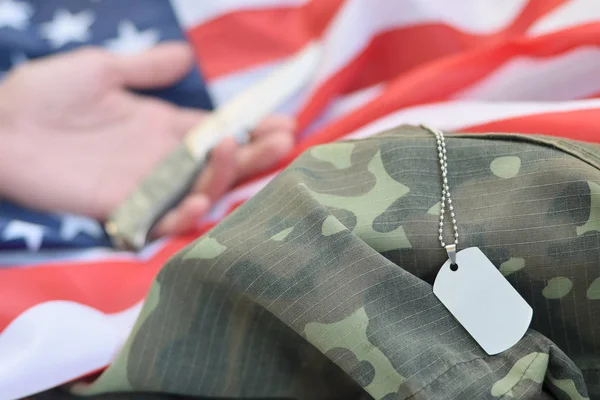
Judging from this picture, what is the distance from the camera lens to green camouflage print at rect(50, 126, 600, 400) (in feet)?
1.30

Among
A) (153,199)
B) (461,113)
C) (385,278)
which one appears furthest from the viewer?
(153,199)

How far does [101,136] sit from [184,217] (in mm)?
212

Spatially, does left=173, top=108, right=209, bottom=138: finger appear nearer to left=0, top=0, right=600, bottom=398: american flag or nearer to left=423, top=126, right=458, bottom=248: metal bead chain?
left=0, top=0, right=600, bottom=398: american flag

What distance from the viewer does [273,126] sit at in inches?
27.9

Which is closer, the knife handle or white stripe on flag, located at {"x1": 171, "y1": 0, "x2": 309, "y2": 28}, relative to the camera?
the knife handle

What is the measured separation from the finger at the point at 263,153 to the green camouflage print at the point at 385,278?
185 mm

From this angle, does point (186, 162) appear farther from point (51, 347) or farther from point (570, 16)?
point (570, 16)

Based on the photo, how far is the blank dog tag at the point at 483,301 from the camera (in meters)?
0.40

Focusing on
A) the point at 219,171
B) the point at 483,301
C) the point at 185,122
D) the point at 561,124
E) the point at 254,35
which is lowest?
the point at 483,301

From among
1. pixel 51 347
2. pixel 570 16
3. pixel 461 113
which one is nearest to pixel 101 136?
pixel 51 347

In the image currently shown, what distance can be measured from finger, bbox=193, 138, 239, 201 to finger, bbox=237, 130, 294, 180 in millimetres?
17

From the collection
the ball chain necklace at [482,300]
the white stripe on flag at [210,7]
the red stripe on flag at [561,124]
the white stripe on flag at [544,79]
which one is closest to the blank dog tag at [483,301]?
the ball chain necklace at [482,300]

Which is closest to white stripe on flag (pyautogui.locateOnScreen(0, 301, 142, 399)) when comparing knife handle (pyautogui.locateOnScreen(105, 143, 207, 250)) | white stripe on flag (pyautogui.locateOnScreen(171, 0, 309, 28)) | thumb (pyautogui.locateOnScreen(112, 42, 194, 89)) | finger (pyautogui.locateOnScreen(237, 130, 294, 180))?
knife handle (pyautogui.locateOnScreen(105, 143, 207, 250))

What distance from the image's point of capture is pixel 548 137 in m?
0.45
